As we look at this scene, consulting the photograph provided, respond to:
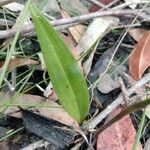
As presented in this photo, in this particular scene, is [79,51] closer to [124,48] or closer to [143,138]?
[124,48]

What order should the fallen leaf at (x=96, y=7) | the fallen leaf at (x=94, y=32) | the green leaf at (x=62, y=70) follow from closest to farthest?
the green leaf at (x=62, y=70), the fallen leaf at (x=94, y=32), the fallen leaf at (x=96, y=7)

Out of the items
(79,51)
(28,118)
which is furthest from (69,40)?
(28,118)

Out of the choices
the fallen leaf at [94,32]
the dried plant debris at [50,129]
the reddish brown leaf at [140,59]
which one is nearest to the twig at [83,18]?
the fallen leaf at [94,32]

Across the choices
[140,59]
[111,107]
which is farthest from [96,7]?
[111,107]

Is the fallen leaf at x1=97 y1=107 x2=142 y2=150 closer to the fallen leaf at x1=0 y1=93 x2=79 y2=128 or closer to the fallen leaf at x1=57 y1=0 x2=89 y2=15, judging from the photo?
the fallen leaf at x1=0 y1=93 x2=79 y2=128

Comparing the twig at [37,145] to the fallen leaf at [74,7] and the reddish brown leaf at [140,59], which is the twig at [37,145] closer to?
the reddish brown leaf at [140,59]

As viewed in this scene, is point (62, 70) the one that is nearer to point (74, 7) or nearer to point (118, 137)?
point (118, 137)
